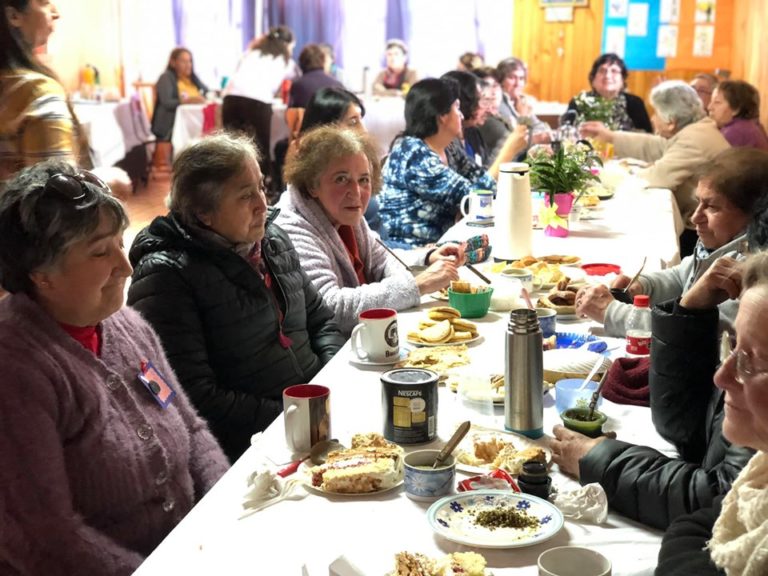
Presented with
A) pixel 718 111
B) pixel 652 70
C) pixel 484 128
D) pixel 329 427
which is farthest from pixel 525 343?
pixel 652 70

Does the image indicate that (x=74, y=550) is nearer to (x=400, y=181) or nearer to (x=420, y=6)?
(x=400, y=181)

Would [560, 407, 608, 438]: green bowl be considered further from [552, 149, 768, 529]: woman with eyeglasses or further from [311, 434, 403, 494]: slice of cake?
[311, 434, 403, 494]: slice of cake

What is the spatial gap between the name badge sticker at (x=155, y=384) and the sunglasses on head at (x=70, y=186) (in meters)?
0.33

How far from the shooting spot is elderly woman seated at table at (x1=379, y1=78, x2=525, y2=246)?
3.96 meters

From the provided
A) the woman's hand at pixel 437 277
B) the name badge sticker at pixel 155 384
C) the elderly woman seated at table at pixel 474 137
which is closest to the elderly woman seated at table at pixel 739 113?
the elderly woman seated at table at pixel 474 137

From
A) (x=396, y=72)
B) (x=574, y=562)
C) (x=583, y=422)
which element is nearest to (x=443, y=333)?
(x=583, y=422)

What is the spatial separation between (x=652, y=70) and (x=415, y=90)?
569 centimetres

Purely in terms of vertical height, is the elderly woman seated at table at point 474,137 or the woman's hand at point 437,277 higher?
the elderly woman seated at table at point 474,137

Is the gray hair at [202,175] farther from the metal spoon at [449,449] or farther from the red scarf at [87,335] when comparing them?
the metal spoon at [449,449]

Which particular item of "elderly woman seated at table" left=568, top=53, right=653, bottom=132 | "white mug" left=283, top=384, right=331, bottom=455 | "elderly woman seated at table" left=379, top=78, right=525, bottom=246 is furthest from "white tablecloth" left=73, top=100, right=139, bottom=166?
"white mug" left=283, top=384, right=331, bottom=455

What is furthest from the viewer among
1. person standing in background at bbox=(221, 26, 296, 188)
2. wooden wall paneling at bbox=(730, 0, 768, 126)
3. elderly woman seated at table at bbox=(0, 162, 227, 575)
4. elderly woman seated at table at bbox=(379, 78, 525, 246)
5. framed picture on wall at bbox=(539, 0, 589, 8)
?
framed picture on wall at bbox=(539, 0, 589, 8)

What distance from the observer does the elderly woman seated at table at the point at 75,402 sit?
1417 millimetres

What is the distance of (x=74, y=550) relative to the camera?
4.75ft

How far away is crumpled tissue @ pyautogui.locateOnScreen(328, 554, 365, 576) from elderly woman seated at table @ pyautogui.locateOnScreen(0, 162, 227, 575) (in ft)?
1.79
